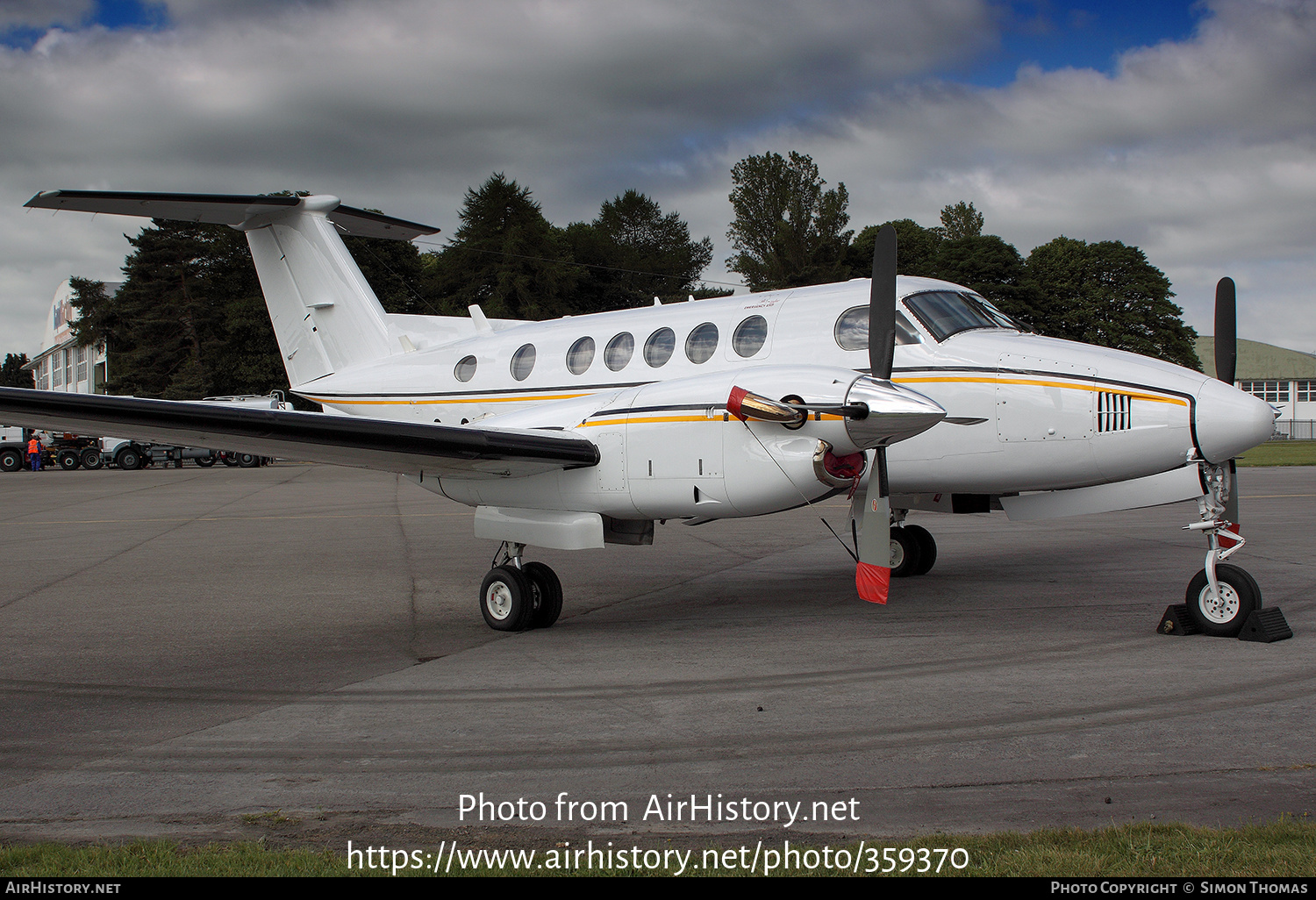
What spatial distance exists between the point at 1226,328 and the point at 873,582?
394 centimetres

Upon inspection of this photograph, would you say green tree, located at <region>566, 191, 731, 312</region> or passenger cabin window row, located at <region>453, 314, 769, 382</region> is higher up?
green tree, located at <region>566, 191, 731, 312</region>

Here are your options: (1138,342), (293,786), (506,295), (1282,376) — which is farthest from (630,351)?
Answer: (1282,376)

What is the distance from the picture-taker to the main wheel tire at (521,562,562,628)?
8.06 m

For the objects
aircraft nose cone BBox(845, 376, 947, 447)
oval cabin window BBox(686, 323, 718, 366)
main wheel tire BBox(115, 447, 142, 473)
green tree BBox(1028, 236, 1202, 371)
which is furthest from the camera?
green tree BBox(1028, 236, 1202, 371)

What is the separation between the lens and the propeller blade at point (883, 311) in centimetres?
701

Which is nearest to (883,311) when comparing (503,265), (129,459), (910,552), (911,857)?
(910,552)

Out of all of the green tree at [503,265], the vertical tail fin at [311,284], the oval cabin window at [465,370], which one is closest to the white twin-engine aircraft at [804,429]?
the oval cabin window at [465,370]

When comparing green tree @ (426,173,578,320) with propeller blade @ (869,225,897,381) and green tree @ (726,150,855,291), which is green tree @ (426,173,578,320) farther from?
propeller blade @ (869,225,897,381)

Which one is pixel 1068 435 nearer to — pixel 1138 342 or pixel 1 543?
pixel 1 543

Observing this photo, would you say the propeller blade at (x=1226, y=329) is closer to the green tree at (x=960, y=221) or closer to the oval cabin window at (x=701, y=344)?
the oval cabin window at (x=701, y=344)

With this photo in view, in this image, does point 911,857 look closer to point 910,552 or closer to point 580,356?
point 580,356

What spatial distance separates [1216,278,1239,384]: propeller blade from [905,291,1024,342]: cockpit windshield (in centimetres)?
164

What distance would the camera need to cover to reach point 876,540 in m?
7.10

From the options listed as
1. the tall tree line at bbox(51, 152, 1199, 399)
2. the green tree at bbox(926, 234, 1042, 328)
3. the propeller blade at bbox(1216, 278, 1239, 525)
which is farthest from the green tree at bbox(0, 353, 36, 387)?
the propeller blade at bbox(1216, 278, 1239, 525)
